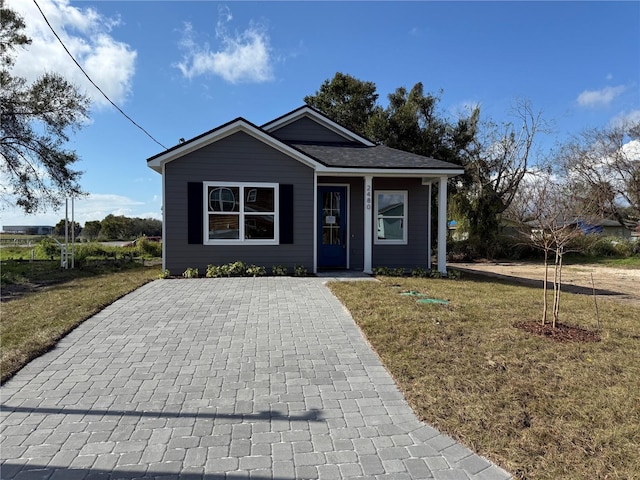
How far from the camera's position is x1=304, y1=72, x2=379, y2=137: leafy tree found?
83.0ft

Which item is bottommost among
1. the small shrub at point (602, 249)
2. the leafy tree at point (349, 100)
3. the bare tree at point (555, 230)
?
the small shrub at point (602, 249)

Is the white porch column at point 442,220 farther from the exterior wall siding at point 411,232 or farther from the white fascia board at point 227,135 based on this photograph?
the white fascia board at point 227,135

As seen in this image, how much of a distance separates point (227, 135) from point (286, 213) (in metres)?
2.60

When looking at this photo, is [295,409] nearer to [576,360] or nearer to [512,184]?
[576,360]

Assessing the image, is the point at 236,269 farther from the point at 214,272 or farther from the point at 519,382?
the point at 519,382

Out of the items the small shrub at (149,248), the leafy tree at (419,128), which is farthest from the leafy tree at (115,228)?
the leafy tree at (419,128)

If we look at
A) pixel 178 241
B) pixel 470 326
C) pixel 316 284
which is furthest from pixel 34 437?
pixel 178 241

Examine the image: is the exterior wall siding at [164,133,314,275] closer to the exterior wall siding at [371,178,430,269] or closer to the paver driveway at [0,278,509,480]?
the exterior wall siding at [371,178,430,269]

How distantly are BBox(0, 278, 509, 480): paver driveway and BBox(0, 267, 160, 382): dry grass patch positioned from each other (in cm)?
23

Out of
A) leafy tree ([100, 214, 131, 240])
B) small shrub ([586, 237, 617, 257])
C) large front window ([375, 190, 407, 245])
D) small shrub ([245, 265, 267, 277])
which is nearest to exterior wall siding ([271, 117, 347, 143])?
large front window ([375, 190, 407, 245])

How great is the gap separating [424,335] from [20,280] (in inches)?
440

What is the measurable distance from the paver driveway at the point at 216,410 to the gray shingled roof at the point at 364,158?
20.8ft

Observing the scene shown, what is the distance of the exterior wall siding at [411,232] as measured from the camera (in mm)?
11844

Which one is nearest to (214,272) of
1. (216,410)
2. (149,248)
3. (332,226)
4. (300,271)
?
(300,271)
